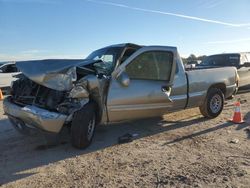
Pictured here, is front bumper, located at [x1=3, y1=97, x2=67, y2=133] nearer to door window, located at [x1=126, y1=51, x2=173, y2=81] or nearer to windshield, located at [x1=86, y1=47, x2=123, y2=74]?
windshield, located at [x1=86, y1=47, x2=123, y2=74]

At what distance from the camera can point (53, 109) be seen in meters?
5.86

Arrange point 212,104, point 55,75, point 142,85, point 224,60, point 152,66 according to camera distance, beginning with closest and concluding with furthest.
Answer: point 55,75, point 142,85, point 152,66, point 212,104, point 224,60

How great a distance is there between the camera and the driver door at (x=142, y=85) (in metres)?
6.38

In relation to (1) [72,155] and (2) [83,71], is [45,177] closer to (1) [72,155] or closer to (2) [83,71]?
(1) [72,155]

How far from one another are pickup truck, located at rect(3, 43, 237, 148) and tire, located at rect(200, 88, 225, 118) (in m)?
0.53

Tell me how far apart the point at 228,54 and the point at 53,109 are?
10.3m

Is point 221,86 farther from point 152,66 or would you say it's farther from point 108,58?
point 108,58

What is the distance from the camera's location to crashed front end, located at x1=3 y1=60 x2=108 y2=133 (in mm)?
5641

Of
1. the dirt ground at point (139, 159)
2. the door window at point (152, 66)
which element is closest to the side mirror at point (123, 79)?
the door window at point (152, 66)

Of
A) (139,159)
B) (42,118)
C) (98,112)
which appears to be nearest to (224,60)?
(98,112)

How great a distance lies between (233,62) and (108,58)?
329 inches

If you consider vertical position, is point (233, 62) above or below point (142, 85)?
above

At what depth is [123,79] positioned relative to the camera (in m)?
6.30

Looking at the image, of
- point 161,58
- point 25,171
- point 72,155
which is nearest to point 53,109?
point 72,155
